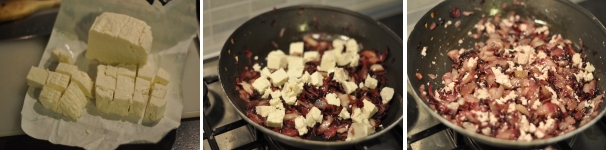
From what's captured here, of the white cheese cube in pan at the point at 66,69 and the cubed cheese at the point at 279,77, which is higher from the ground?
the cubed cheese at the point at 279,77

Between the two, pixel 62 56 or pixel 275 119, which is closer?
pixel 275 119

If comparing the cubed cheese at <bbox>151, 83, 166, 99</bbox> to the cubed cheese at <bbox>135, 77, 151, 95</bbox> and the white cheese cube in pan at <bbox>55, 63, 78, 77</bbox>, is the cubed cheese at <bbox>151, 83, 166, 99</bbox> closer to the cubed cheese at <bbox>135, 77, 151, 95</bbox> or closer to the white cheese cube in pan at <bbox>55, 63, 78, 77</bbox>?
the cubed cheese at <bbox>135, 77, 151, 95</bbox>

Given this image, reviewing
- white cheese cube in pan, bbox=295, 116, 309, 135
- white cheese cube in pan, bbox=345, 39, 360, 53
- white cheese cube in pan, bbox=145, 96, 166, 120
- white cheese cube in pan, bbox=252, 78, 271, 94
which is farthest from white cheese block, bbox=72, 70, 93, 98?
white cheese cube in pan, bbox=345, 39, 360, 53

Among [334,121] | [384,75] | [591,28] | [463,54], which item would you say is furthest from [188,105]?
[591,28]

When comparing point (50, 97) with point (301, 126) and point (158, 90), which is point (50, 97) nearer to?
point (158, 90)

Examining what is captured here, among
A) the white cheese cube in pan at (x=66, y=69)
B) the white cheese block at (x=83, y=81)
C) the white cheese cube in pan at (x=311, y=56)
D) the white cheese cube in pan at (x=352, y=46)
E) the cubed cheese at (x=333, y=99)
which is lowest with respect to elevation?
the white cheese block at (x=83, y=81)

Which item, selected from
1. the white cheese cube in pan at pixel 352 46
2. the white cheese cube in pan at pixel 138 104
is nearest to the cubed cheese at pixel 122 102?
the white cheese cube in pan at pixel 138 104

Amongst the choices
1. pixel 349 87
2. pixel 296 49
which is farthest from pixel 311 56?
pixel 349 87

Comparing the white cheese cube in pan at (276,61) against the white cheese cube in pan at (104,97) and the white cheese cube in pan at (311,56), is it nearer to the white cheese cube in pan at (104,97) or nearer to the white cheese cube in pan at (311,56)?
the white cheese cube in pan at (311,56)
